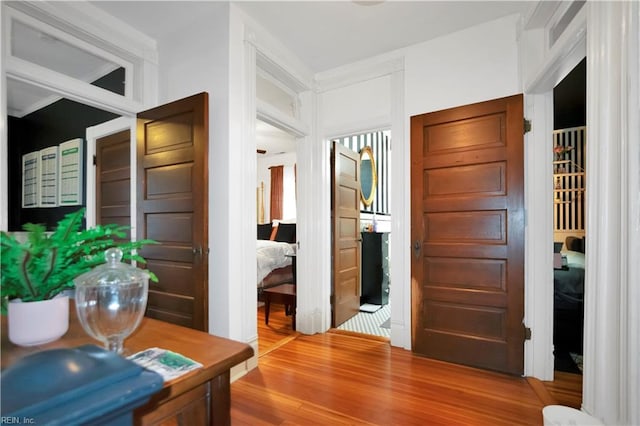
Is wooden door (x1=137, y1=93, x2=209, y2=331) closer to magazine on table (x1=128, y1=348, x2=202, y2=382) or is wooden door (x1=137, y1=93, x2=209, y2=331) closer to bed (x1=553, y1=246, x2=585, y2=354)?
magazine on table (x1=128, y1=348, x2=202, y2=382)

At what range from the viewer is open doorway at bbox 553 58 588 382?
99.9 inches

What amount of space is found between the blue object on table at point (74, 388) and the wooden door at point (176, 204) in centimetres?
182

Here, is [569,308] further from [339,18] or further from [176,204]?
[176,204]

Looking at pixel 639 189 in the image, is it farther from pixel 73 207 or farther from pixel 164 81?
pixel 73 207

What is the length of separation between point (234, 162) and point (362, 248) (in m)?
2.65

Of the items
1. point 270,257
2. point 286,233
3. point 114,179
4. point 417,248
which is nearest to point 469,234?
point 417,248

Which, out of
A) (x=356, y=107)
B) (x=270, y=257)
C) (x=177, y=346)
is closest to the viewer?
(x=177, y=346)

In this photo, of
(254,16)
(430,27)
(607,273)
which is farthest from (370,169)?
(607,273)

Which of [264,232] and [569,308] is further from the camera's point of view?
[264,232]

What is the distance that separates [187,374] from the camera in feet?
2.36

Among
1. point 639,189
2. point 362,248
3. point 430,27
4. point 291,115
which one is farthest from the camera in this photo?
point 362,248

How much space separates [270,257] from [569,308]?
346 centimetres

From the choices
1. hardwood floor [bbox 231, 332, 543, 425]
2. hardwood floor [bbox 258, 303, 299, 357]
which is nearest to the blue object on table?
hardwood floor [bbox 231, 332, 543, 425]

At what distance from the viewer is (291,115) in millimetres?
3344
